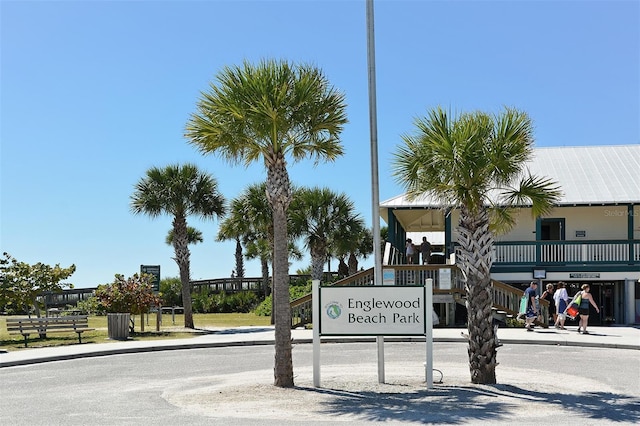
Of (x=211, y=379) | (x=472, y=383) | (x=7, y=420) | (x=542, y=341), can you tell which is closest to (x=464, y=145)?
(x=472, y=383)

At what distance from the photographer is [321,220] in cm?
3644

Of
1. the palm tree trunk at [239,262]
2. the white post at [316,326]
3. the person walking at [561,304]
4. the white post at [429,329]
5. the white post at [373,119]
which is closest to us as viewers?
the white post at [429,329]

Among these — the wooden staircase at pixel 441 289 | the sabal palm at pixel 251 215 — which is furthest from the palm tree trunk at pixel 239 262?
the wooden staircase at pixel 441 289

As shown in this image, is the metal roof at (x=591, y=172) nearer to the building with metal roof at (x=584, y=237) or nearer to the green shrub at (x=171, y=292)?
the building with metal roof at (x=584, y=237)

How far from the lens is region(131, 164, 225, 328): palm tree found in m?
32.0

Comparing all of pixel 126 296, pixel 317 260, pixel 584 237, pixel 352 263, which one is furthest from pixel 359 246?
pixel 126 296

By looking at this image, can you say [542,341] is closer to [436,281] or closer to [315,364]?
[436,281]

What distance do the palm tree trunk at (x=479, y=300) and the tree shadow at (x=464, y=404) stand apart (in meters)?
0.37

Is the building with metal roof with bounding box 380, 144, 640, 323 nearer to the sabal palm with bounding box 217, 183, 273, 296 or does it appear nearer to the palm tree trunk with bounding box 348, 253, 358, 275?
the sabal palm with bounding box 217, 183, 273, 296

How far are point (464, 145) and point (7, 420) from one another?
8.09 meters

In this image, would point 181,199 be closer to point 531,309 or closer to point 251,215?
point 251,215

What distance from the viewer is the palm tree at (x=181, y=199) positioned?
32000mm

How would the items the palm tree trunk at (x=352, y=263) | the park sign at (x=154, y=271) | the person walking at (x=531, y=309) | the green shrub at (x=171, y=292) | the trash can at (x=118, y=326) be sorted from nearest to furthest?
the trash can at (x=118, y=326) < the person walking at (x=531, y=309) < the park sign at (x=154, y=271) < the palm tree trunk at (x=352, y=263) < the green shrub at (x=171, y=292)

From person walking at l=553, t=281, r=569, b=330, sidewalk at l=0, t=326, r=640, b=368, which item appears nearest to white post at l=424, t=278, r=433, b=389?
sidewalk at l=0, t=326, r=640, b=368
